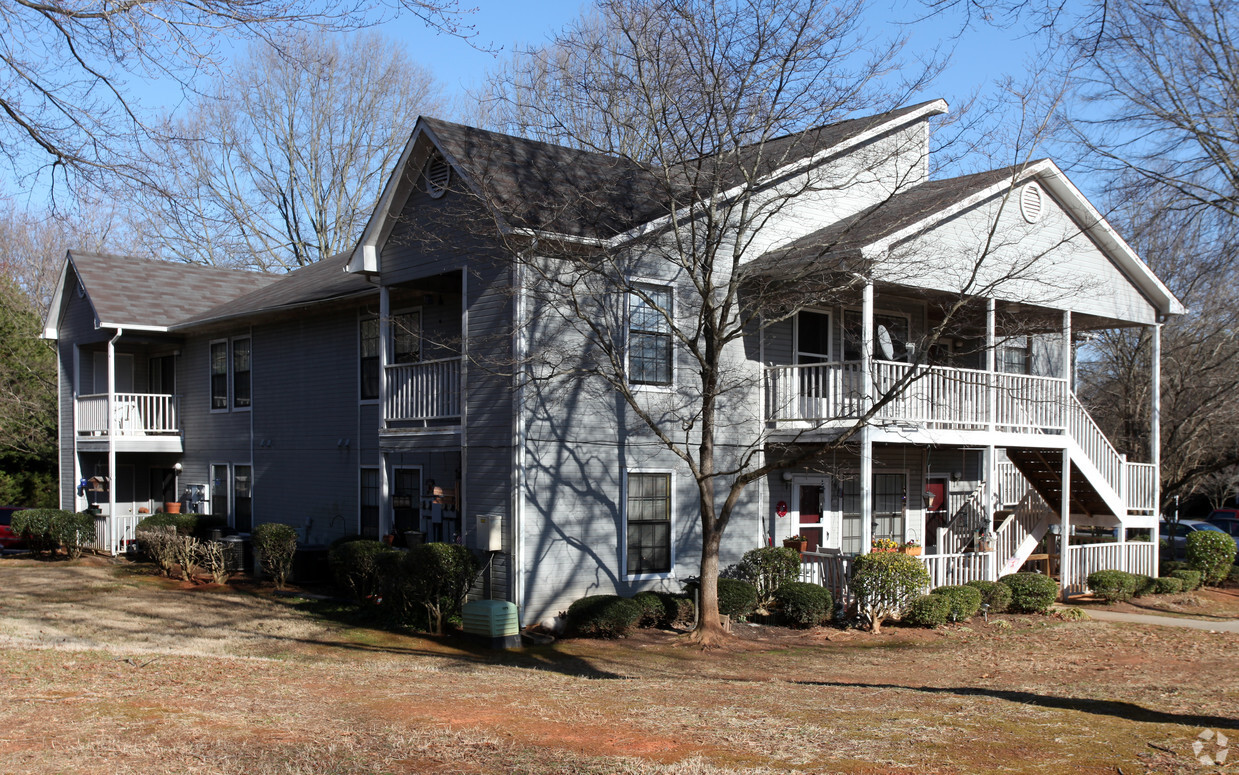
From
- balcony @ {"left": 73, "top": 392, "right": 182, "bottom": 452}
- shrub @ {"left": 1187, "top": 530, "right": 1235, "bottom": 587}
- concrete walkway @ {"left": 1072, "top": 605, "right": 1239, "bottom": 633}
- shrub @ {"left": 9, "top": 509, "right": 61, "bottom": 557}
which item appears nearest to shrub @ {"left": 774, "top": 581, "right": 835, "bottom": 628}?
concrete walkway @ {"left": 1072, "top": 605, "right": 1239, "bottom": 633}

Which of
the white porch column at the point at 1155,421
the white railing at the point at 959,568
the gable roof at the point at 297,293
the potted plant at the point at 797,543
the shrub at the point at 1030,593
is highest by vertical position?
the gable roof at the point at 297,293

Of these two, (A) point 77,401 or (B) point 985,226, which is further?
(A) point 77,401

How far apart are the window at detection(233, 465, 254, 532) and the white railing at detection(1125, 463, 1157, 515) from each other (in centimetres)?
1948

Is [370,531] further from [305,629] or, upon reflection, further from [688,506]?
[688,506]

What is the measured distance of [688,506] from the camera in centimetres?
1803

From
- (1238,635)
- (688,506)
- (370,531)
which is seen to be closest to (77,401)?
(370,531)

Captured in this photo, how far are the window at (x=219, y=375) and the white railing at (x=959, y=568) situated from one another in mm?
16852

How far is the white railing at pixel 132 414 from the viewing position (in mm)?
26208

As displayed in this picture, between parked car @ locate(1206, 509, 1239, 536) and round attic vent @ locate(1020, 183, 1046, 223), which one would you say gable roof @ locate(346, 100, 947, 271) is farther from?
parked car @ locate(1206, 509, 1239, 536)

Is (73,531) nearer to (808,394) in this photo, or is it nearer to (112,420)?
(112,420)

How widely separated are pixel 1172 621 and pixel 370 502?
15068 millimetres

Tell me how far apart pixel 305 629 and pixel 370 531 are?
4812mm

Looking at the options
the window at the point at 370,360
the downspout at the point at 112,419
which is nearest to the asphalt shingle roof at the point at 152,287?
the downspout at the point at 112,419

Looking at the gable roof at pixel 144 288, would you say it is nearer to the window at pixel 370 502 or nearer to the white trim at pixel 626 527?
the window at pixel 370 502
